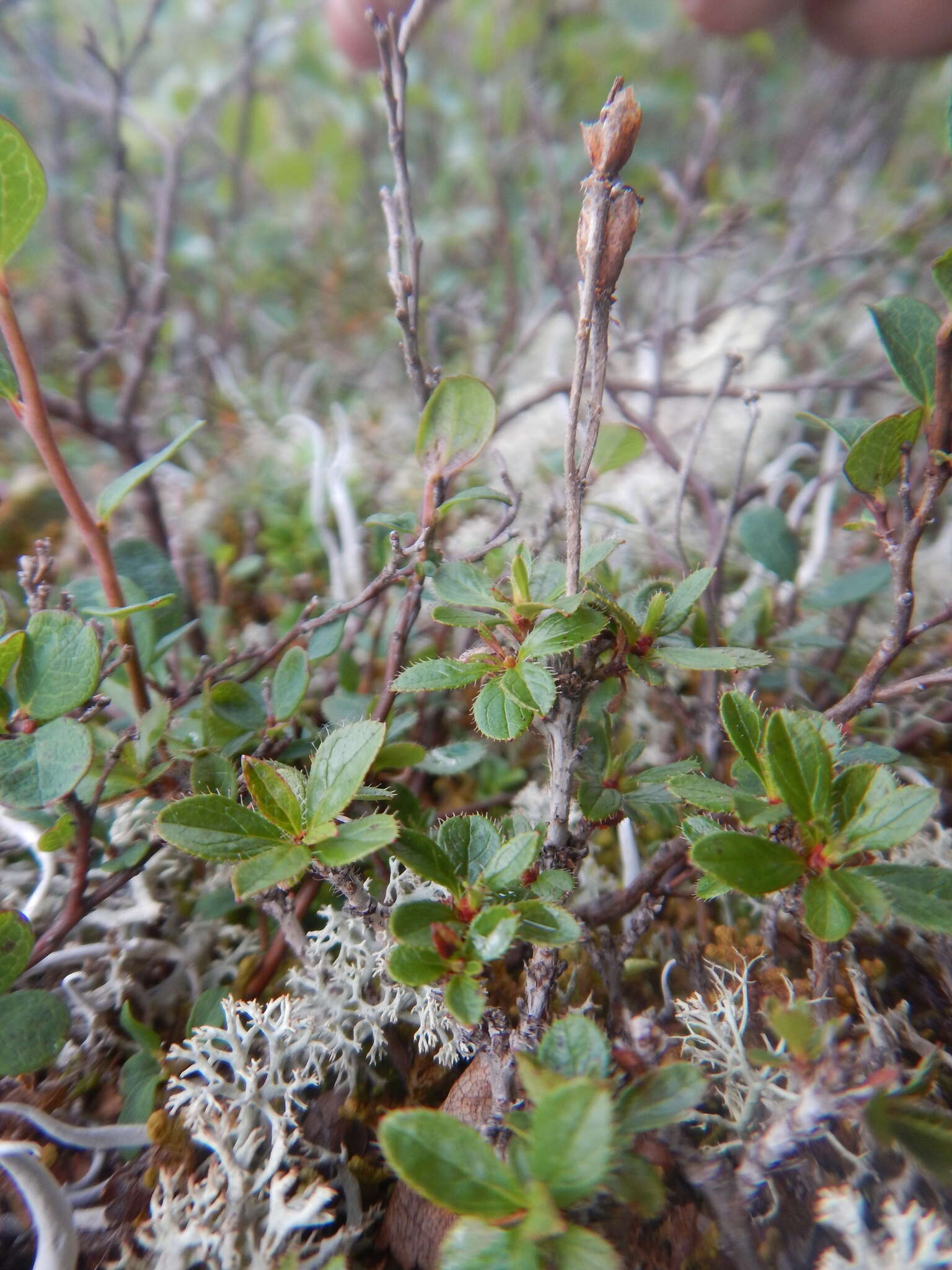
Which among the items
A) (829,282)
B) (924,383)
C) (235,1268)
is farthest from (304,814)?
(829,282)

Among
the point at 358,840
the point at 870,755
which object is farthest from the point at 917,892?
the point at 358,840

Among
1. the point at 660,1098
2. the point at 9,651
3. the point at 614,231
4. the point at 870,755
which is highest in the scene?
the point at 614,231

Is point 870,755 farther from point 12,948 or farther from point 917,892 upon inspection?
point 12,948

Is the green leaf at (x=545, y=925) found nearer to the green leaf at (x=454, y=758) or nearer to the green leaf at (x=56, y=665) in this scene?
the green leaf at (x=454, y=758)

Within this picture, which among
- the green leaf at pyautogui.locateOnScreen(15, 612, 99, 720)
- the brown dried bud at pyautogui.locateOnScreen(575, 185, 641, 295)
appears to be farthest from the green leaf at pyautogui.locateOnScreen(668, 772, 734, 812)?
the green leaf at pyautogui.locateOnScreen(15, 612, 99, 720)

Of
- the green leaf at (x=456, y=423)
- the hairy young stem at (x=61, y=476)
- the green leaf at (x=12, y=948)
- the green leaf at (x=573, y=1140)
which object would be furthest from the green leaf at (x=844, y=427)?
the green leaf at (x=12, y=948)

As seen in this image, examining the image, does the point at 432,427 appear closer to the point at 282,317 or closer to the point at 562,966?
the point at 562,966
